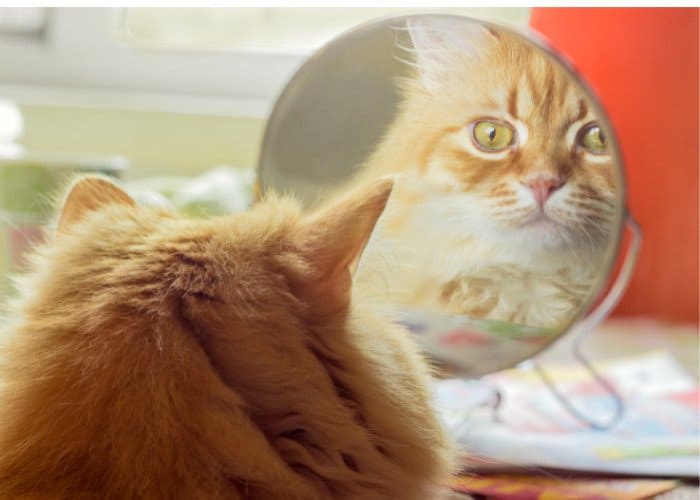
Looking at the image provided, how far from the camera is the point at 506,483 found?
78 centimetres

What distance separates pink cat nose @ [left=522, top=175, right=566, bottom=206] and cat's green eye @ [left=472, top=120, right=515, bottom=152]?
4cm

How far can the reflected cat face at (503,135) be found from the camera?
70cm

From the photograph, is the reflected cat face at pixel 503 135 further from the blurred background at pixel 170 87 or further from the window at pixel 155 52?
the window at pixel 155 52

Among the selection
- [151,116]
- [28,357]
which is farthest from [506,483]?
[151,116]

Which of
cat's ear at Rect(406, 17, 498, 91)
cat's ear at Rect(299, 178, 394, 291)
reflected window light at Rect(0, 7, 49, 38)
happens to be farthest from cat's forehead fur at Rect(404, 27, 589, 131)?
reflected window light at Rect(0, 7, 49, 38)

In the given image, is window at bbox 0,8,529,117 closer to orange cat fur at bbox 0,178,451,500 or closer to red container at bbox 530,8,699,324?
red container at bbox 530,8,699,324

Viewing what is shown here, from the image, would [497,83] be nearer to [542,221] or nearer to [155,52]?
[542,221]

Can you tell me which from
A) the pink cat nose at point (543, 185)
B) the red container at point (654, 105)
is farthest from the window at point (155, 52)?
the pink cat nose at point (543, 185)

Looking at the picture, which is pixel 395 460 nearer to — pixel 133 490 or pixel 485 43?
pixel 133 490

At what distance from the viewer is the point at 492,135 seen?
2.32 ft

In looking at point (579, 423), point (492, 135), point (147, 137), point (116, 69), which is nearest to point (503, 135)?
point (492, 135)

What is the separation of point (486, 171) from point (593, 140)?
10cm

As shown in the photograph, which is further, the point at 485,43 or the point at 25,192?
the point at 25,192

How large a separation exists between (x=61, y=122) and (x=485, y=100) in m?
0.99
